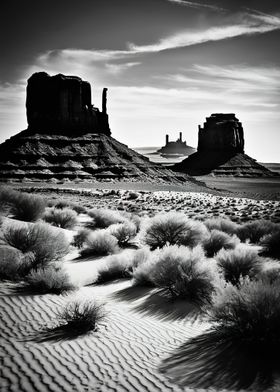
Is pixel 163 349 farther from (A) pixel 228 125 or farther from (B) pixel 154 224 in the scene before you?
(A) pixel 228 125

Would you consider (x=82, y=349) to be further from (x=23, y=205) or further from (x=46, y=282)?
(x=23, y=205)

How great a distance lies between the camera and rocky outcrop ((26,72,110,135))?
76250 mm

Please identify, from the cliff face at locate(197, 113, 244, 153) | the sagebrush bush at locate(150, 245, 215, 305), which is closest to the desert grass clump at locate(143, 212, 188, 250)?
the sagebrush bush at locate(150, 245, 215, 305)

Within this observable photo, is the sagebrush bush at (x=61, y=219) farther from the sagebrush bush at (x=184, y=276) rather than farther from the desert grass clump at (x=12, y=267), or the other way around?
the sagebrush bush at (x=184, y=276)

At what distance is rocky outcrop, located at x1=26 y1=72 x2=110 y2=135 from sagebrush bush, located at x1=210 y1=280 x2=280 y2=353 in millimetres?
74472

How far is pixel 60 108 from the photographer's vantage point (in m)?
77.4

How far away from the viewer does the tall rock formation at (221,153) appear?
10331 centimetres

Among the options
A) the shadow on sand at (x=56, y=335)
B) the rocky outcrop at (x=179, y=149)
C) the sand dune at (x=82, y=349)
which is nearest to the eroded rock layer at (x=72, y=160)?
the sand dune at (x=82, y=349)

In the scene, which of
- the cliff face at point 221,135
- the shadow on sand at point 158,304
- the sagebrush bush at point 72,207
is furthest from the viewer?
the cliff face at point 221,135

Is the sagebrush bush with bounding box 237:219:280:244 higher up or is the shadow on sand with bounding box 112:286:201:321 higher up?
the sagebrush bush with bounding box 237:219:280:244

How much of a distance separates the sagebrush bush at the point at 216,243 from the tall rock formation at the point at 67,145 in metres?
47.5

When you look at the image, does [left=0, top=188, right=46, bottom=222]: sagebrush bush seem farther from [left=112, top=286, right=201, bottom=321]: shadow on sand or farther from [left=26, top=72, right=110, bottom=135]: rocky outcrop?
[left=26, top=72, right=110, bottom=135]: rocky outcrop

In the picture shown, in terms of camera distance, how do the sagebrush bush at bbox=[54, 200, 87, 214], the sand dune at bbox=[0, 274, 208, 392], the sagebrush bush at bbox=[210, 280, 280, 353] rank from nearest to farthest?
the sand dune at bbox=[0, 274, 208, 392] → the sagebrush bush at bbox=[210, 280, 280, 353] → the sagebrush bush at bbox=[54, 200, 87, 214]

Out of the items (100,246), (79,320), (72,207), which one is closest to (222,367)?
(79,320)
